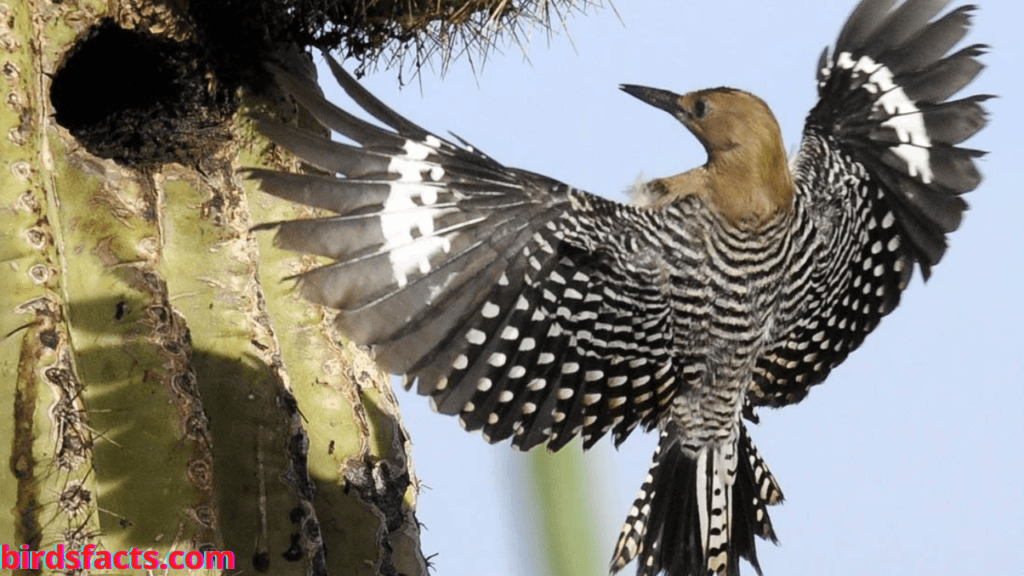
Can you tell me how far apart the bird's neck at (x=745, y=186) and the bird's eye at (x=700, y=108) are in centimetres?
13

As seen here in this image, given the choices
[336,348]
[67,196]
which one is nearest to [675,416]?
[336,348]

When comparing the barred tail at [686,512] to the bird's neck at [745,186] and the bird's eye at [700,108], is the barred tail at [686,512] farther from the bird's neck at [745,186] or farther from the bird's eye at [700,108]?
the bird's eye at [700,108]

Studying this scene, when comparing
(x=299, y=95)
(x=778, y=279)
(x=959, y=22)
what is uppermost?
(x=959, y=22)

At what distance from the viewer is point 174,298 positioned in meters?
2.52

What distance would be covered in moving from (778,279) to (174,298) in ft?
3.90

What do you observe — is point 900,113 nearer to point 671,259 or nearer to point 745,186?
point 745,186

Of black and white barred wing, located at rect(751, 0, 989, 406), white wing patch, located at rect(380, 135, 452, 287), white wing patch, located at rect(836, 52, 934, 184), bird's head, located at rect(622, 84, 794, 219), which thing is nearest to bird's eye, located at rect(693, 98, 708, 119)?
bird's head, located at rect(622, 84, 794, 219)

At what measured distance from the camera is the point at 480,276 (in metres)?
2.56

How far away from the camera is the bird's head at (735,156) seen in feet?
9.06

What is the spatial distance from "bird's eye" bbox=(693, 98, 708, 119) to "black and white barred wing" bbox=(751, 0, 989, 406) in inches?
11.0

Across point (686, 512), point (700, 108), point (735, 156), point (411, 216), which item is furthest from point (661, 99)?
point (686, 512)

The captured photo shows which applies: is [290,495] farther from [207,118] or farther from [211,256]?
[207,118]

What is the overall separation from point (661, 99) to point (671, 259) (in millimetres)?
473

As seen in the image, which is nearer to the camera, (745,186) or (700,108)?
(745,186)
